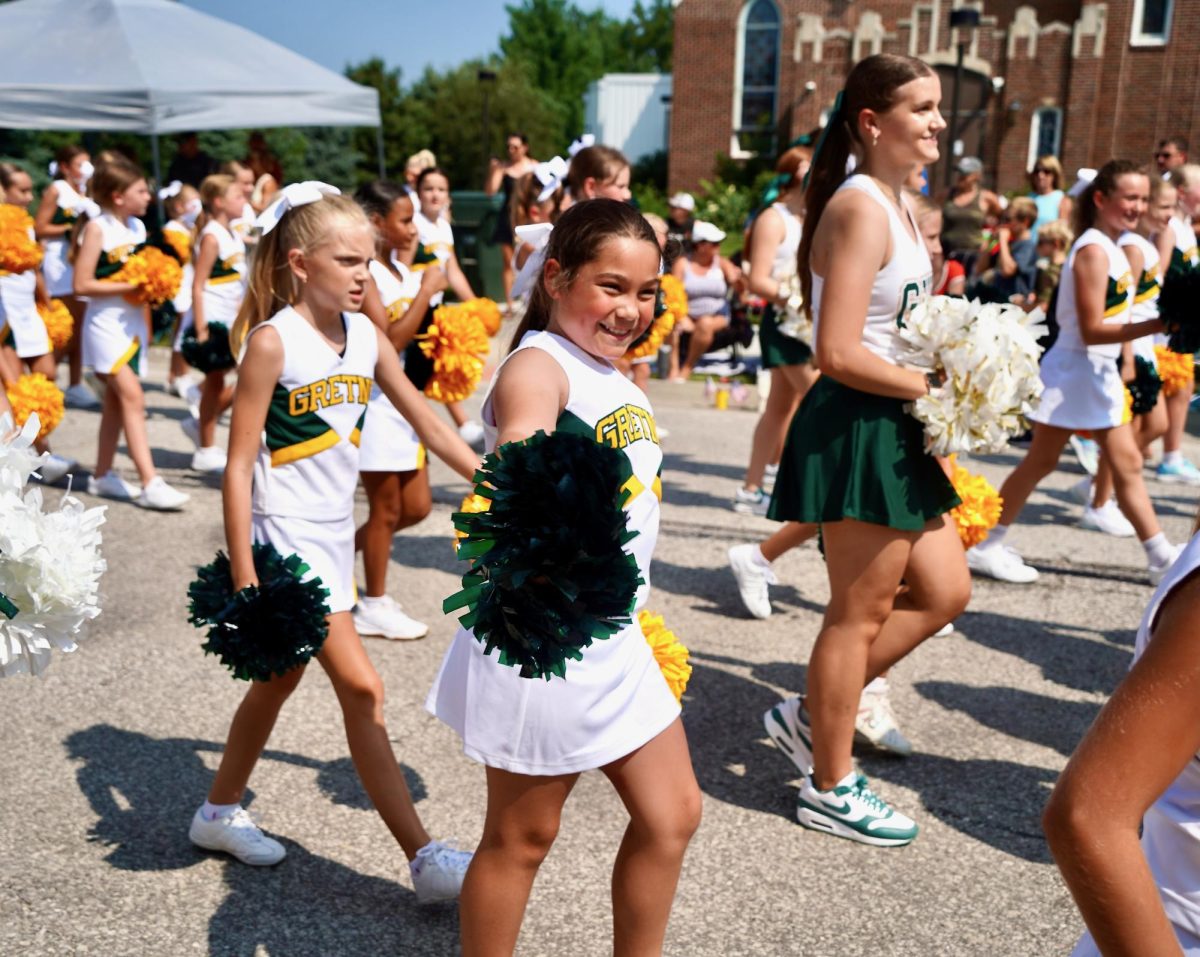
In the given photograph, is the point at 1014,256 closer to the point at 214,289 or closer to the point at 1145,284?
the point at 1145,284

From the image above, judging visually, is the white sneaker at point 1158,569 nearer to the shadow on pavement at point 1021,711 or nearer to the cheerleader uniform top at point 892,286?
the shadow on pavement at point 1021,711

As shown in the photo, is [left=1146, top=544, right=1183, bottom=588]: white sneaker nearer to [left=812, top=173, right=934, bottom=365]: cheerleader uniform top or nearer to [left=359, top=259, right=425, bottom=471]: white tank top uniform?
[left=812, top=173, right=934, bottom=365]: cheerleader uniform top

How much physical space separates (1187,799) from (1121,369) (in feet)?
17.4

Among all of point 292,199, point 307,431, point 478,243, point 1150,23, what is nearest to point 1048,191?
point 478,243

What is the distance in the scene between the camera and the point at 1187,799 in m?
1.50

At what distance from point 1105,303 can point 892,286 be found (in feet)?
9.52

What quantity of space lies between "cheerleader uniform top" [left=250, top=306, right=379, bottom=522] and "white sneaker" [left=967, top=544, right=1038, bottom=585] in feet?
12.4

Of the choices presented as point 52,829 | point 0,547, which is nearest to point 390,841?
point 52,829

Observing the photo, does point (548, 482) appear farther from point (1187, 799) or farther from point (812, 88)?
point (812, 88)

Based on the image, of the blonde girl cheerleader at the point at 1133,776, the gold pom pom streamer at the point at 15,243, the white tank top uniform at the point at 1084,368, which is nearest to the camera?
the blonde girl cheerleader at the point at 1133,776

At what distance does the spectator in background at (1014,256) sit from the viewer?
1162cm

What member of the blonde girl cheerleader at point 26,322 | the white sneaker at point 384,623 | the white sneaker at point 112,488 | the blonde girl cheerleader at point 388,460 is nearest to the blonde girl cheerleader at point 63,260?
the blonde girl cheerleader at point 26,322

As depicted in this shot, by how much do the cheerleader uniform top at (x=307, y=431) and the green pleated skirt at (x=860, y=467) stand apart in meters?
1.25

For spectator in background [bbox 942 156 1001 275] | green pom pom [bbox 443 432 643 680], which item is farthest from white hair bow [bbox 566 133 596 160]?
spectator in background [bbox 942 156 1001 275]
